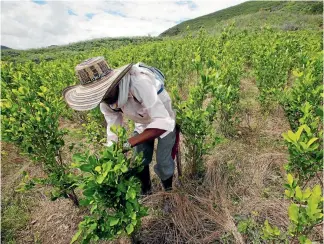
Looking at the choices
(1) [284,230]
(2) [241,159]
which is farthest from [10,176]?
(1) [284,230]

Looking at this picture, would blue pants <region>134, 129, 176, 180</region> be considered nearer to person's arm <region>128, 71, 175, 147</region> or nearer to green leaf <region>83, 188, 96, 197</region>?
person's arm <region>128, 71, 175, 147</region>

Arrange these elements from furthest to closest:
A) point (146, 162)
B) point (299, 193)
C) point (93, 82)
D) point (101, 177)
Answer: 1. point (146, 162)
2. point (93, 82)
3. point (101, 177)
4. point (299, 193)

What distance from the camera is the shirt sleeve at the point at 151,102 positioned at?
2141mm

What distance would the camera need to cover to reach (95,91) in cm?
201

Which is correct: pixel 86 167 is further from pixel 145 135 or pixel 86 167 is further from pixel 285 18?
pixel 285 18

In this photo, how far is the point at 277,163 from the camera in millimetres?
3219

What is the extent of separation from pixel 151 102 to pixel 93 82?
52cm

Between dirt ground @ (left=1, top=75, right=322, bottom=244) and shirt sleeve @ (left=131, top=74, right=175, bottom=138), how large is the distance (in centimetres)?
97

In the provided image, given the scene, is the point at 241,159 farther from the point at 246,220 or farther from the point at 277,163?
the point at 246,220

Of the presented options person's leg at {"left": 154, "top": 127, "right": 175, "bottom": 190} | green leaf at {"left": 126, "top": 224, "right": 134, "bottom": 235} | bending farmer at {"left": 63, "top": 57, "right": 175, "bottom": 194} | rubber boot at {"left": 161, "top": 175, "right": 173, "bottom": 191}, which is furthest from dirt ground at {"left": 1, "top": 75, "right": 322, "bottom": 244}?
bending farmer at {"left": 63, "top": 57, "right": 175, "bottom": 194}

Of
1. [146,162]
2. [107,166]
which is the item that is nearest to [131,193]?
[107,166]

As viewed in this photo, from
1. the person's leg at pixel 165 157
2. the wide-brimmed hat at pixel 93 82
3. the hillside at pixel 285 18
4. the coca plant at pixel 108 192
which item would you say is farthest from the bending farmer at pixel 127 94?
the hillside at pixel 285 18

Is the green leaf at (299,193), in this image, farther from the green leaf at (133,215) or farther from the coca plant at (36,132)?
the coca plant at (36,132)

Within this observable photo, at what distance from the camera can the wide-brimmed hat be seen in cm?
199
